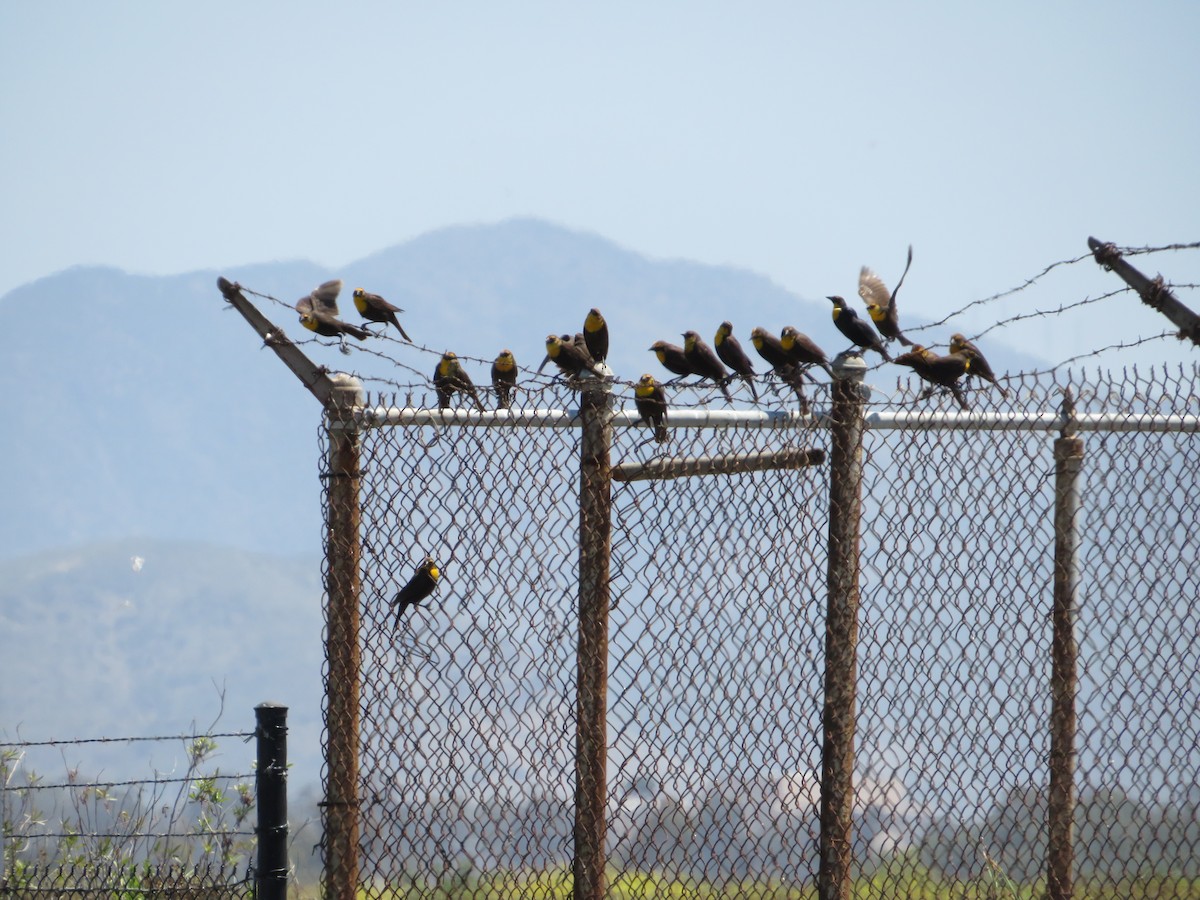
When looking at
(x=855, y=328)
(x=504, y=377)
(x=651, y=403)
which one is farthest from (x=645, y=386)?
(x=855, y=328)

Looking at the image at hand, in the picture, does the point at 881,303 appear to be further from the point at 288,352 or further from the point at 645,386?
A: the point at 288,352

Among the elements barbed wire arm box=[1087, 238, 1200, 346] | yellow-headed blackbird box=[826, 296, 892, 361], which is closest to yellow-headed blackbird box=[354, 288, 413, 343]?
yellow-headed blackbird box=[826, 296, 892, 361]

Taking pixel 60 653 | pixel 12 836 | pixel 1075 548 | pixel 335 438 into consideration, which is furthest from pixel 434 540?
pixel 60 653

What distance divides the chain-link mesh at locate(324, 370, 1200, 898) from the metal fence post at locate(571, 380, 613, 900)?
0.18ft

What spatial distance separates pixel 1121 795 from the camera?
15.2ft

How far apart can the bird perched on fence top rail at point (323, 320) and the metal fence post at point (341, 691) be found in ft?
1.98

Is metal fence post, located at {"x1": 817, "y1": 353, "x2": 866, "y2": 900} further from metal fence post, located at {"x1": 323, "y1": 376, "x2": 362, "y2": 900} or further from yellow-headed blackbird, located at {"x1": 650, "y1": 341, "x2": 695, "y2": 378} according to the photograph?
metal fence post, located at {"x1": 323, "y1": 376, "x2": 362, "y2": 900}

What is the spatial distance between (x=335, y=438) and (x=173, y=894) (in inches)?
57.0

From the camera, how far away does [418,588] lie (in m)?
3.59

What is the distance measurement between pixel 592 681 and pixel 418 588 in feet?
1.78

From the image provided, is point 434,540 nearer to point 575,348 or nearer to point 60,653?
point 575,348

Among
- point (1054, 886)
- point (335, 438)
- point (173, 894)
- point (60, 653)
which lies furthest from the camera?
point (60, 653)

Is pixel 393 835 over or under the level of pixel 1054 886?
over

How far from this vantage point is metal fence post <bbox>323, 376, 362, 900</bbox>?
343cm
